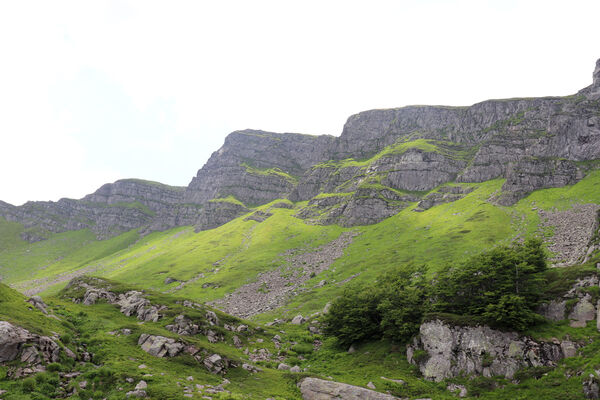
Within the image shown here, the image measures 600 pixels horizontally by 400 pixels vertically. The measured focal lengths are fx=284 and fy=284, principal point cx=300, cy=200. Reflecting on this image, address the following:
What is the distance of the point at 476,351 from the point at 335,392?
1654 centimetres

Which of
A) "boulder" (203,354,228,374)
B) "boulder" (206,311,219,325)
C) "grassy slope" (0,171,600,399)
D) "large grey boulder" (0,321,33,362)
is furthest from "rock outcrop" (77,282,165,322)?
"large grey boulder" (0,321,33,362)

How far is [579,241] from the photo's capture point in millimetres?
76688

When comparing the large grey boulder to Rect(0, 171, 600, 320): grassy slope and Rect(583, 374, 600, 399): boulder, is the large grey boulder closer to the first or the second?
Rect(583, 374, 600, 399): boulder

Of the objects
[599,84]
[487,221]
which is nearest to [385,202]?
[487,221]

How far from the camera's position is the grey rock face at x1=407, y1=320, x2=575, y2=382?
2831cm

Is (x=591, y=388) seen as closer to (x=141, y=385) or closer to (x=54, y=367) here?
(x=141, y=385)

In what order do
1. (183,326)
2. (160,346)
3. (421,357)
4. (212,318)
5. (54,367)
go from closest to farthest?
1. (54,367)
2. (160,346)
3. (421,357)
4. (183,326)
5. (212,318)

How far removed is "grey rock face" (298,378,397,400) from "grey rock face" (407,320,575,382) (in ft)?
28.5

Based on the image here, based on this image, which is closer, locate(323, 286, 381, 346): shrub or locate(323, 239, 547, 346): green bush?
locate(323, 239, 547, 346): green bush

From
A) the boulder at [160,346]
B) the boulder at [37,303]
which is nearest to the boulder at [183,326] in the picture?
the boulder at [160,346]

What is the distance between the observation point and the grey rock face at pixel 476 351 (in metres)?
28.3

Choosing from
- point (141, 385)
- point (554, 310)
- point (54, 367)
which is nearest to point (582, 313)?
point (554, 310)

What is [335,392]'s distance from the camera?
27.2 m

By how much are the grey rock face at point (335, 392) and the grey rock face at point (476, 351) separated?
28.5 feet
